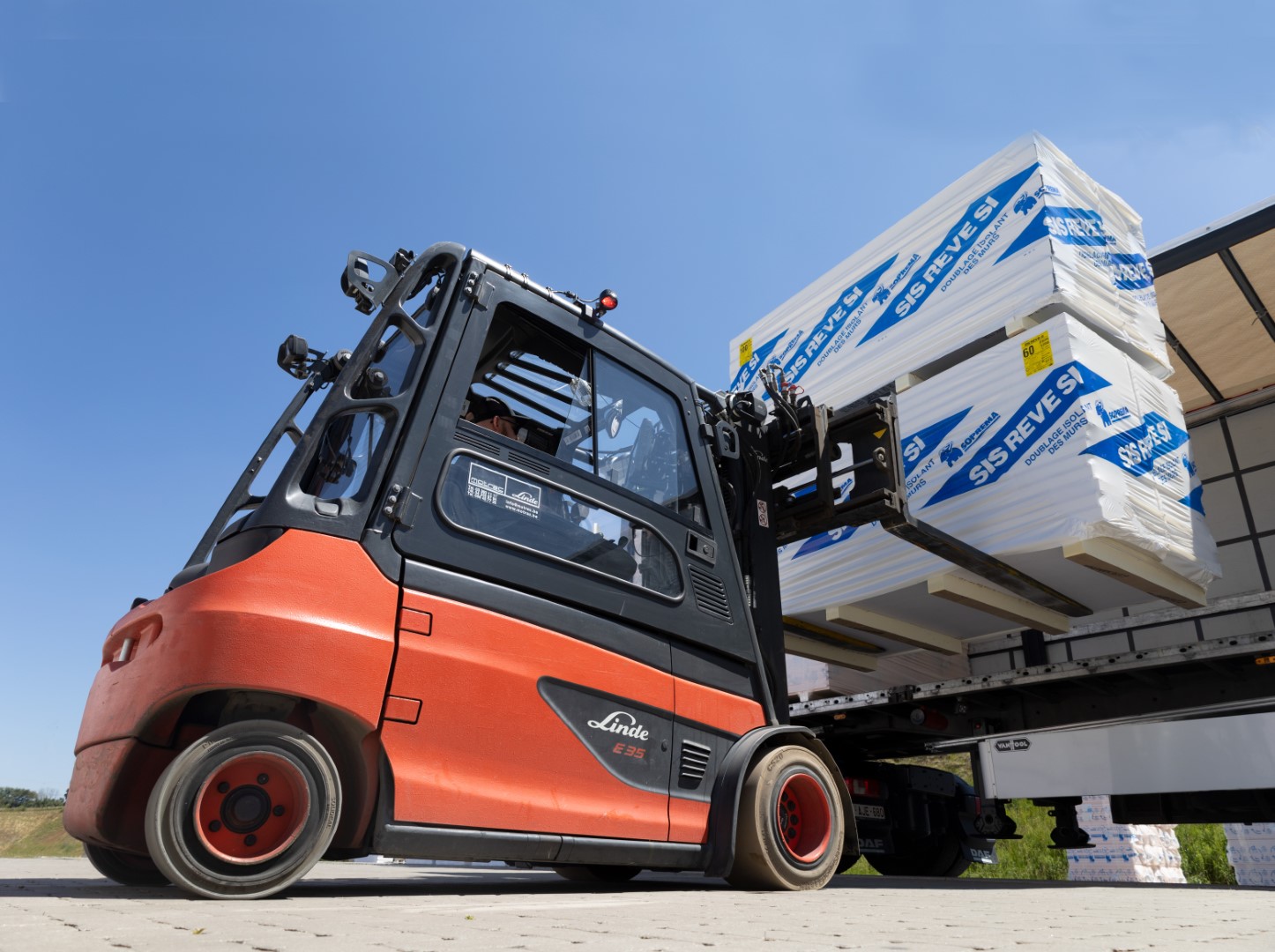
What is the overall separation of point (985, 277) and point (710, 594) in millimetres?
2568

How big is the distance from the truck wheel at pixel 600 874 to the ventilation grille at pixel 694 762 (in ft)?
3.58

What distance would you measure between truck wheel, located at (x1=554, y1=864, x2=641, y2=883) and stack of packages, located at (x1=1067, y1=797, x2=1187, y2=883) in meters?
3.30

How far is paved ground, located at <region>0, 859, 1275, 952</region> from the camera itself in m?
1.34

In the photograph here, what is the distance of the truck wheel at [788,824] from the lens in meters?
3.08

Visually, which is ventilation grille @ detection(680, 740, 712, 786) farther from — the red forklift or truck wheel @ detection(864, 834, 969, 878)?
truck wheel @ detection(864, 834, 969, 878)

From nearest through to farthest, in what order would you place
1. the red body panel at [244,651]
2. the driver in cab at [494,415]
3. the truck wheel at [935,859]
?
the red body panel at [244,651] → the driver in cab at [494,415] → the truck wheel at [935,859]

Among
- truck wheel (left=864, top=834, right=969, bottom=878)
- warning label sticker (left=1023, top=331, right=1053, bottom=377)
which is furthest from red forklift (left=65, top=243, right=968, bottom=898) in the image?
truck wheel (left=864, top=834, right=969, bottom=878)

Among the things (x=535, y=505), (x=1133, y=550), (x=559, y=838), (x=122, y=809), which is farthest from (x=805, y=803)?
(x=122, y=809)

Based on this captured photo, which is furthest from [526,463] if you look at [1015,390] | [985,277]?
[985,277]

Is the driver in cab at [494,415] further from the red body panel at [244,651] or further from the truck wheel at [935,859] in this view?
the truck wheel at [935,859]

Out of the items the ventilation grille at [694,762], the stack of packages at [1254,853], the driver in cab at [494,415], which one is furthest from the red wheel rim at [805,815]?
the stack of packages at [1254,853]

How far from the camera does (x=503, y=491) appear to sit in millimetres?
2820

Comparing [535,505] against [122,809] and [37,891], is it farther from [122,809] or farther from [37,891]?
[37,891]

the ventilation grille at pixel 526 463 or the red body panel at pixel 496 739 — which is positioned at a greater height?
the ventilation grille at pixel 526 463
